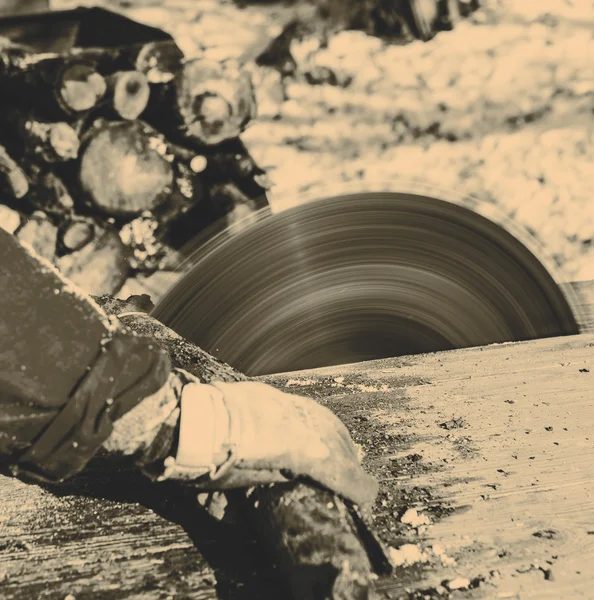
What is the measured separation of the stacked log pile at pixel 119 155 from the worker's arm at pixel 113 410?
109 cm

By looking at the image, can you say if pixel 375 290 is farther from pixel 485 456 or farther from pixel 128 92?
pixel 128 92

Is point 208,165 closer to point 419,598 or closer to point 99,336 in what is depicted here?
point 99,336

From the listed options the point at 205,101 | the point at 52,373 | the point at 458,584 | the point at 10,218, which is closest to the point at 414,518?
the point at 458,584

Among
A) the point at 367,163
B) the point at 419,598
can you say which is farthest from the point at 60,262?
the point at 419,598

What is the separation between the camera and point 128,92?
199cm

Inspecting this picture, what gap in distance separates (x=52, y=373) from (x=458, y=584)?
2.66 ft

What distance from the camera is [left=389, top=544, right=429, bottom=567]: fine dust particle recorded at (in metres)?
1.07

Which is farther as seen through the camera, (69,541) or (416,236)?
(416,236)

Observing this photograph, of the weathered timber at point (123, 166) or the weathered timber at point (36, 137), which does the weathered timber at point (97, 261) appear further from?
the weathered timber at point (36, 137)

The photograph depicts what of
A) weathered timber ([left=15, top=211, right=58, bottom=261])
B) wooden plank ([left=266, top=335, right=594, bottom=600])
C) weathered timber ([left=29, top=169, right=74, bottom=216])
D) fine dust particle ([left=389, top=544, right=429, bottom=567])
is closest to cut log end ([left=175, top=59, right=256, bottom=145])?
weathered timber ([left=29, top=169, right=74, bottom=216])

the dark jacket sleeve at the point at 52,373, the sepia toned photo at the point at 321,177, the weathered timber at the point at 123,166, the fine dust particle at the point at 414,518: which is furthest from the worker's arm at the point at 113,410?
the weathered timber at the point at 123,166

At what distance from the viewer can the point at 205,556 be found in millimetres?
1106

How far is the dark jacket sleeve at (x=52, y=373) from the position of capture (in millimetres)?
943

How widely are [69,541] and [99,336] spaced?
0.47 m
